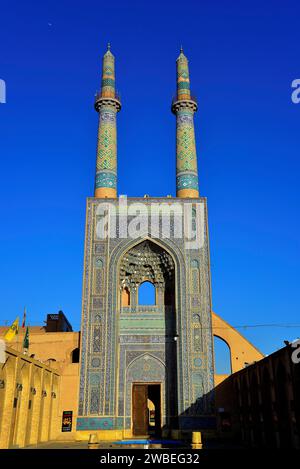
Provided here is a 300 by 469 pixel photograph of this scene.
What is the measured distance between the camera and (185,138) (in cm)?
2333

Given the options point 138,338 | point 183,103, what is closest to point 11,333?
point 138,338

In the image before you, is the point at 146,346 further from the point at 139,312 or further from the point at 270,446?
the point at 270,446

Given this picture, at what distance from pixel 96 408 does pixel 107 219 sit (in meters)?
7.62

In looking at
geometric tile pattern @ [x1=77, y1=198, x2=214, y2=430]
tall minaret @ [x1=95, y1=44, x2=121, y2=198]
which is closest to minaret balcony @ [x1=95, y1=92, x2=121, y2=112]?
tall minaret @ [x1=95, y1=44, x2=121, y2=198]

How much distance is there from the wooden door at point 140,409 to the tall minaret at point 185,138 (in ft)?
28.0

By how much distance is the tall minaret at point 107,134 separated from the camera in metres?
22.5

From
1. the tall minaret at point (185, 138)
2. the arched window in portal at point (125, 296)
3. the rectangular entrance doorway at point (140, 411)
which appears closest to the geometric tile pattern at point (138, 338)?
the rectangular entrance doorway at point (140, 411)

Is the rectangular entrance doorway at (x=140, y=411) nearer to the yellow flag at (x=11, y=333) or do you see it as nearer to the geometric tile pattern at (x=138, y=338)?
the geometric tile pattern at (x=138, y=338)

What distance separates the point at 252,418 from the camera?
658 inches

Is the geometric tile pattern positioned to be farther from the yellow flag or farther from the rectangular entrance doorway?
the yellow flag

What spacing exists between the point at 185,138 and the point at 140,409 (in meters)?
12.1

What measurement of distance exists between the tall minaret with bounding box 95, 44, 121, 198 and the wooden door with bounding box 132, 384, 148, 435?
834 centimetres

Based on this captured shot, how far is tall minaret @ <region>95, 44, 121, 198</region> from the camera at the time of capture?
22.5m

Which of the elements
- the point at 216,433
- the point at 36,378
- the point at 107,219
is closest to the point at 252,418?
the point at 216,433
